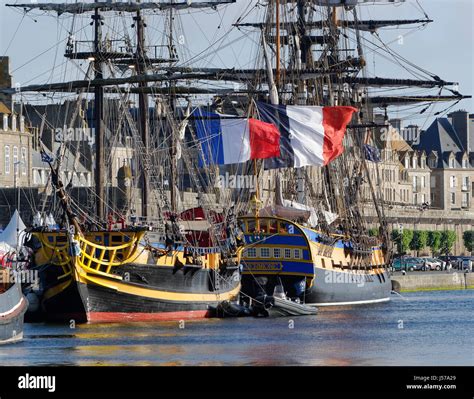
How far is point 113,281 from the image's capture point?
62625mm

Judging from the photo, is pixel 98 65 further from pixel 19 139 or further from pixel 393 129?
pixel 393 129

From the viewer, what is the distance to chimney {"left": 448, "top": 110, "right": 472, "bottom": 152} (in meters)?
175

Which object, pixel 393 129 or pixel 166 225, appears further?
pixel 393 129

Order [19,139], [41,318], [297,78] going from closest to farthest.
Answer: [41,318]
[297,78]
[19,139]

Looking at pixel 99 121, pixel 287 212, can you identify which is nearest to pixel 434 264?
pixel 287 212

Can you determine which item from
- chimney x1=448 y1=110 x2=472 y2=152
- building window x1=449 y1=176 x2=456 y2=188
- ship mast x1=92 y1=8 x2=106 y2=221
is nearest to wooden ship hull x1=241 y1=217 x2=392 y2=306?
ship mast x1=92 y1=8 x2=106 y2=221

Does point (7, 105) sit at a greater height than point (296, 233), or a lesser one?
greater

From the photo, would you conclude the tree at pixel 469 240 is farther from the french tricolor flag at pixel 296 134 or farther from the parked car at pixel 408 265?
the french tricolor flag at pixel 296 134

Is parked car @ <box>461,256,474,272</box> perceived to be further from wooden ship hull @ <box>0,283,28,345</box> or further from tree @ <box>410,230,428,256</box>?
wooden ship hull @ <box>0,283,28,345</box>

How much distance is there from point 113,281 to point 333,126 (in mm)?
15031

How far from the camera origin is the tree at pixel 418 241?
15109 centimetres

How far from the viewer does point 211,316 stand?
226 feet
